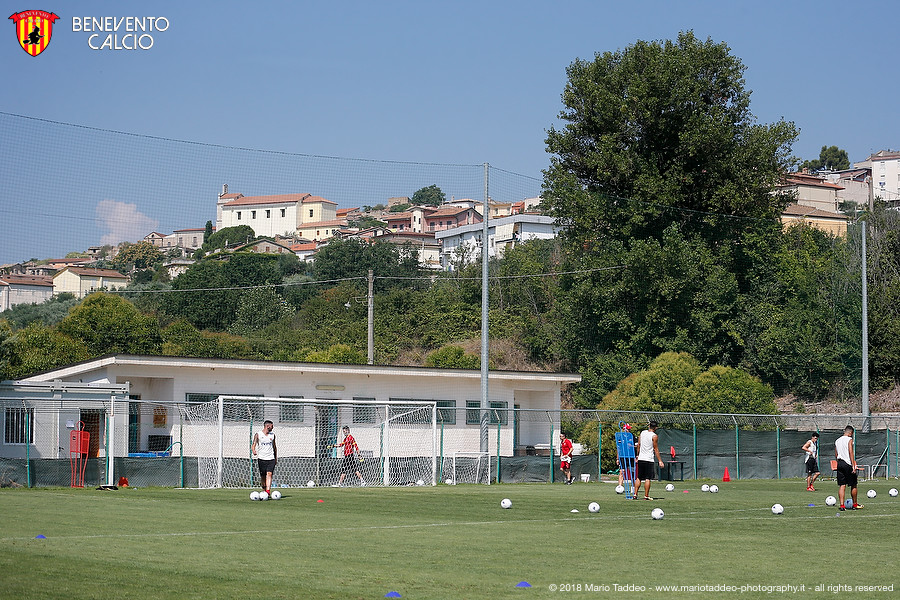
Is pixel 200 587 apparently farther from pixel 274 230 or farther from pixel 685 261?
pixel 274 230

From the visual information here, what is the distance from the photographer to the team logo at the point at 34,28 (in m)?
29.8

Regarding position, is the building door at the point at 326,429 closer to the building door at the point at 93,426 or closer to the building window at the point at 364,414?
the building window at the point at 364,414

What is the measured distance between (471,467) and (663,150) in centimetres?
2727

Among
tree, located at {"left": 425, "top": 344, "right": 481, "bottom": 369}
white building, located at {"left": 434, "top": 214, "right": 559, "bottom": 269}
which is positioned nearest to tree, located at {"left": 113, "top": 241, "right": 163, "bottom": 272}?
white building, located at {"left": 434, "top": 214, "right": 559, "bottom": 269}

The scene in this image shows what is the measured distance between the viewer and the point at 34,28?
3044 centimetres

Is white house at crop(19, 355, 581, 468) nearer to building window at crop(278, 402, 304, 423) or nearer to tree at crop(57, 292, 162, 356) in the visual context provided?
building window at crop(278, 402, 304, 423)

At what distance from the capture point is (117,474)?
26.3 meters

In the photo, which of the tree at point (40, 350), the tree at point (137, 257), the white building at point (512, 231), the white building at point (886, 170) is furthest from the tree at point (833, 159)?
the tree at point (40, 350)

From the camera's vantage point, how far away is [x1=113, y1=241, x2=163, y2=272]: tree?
128 metres

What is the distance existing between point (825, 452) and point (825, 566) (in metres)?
29.3

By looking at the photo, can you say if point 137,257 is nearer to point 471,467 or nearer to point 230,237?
point 230,237

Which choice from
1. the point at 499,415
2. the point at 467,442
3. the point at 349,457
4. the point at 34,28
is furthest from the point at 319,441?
the point at 34,28

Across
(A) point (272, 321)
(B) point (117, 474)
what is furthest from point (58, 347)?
(B) point (117, 474)

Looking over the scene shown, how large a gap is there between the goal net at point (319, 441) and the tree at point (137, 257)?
9748cm
